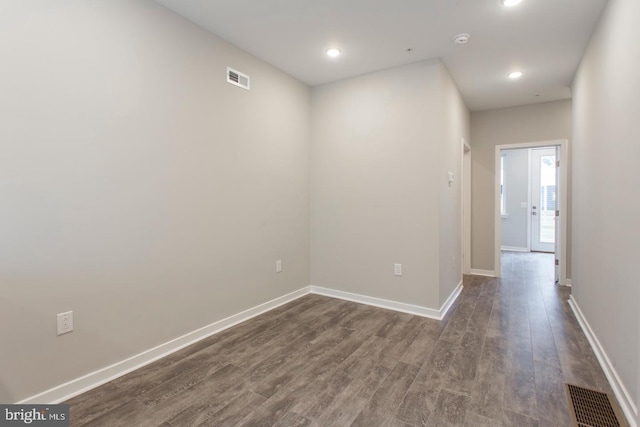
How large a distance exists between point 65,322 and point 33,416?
19.3 inches

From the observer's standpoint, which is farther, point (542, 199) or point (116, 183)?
point (542, 199)

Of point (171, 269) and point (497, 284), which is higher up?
point (171, 269)

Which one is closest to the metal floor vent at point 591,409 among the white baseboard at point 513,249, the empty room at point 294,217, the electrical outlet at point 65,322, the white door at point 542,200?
the empty room at point 294,217

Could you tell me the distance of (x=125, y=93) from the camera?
7.25 ft

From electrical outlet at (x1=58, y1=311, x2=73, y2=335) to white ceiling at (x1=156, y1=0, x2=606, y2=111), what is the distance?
230cm

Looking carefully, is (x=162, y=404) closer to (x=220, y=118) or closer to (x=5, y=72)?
(x=5, y=72)

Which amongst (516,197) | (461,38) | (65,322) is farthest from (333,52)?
(516,197)

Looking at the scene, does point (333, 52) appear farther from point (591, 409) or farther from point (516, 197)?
point (516, 197)

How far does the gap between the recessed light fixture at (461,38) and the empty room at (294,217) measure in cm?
2

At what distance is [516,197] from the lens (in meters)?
7.58

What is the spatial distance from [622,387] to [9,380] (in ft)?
11.5

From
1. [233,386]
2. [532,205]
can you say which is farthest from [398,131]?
[532,205]

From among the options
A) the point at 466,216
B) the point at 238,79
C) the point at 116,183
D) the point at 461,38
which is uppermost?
the point at 461,38

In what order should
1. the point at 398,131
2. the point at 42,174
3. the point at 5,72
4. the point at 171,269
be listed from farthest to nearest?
1. the point at 398,131
2. the point at 171,269
3. the point at 42,174
4. the point at 5,72
